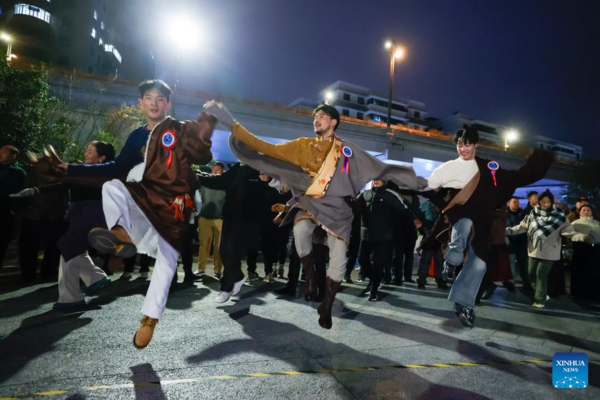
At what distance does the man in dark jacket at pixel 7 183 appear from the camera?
5.68 metres

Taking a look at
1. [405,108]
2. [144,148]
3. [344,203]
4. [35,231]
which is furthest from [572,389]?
[405,108]

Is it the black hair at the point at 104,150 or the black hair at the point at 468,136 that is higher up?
the black hair at the point at 468,136

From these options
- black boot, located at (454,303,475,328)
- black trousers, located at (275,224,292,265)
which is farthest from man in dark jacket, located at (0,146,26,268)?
black boot, located at (454,303,475,328)

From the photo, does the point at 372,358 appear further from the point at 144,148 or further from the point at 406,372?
the point at 144,148

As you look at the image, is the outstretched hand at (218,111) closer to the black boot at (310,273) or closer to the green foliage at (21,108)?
the black boot at (310,273)

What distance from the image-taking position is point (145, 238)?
10.6 feet

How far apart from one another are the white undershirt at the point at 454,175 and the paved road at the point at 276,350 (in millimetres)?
1606

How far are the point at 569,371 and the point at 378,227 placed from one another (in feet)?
11.8

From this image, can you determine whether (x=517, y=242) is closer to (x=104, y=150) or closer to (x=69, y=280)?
(x=104, y=150)

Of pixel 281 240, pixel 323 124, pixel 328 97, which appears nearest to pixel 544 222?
pixel 281 240

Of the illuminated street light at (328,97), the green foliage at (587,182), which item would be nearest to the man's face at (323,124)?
the illuminated street light at (328,97)

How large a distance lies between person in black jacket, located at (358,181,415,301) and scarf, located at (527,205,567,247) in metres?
2.12

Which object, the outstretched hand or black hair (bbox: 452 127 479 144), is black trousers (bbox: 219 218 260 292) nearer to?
the outstretched hand

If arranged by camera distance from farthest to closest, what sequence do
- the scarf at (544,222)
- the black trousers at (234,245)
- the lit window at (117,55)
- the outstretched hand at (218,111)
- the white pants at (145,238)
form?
the lit window at (117,55)
the scarf at (544,222)
the black trousers at (234,245)
the outstretched hand at (218,111)
the white pants at (145,238)
